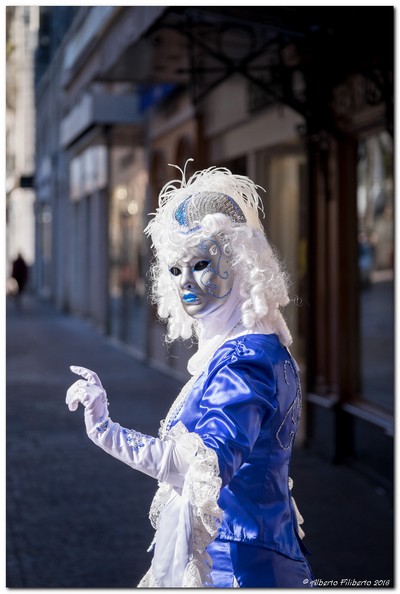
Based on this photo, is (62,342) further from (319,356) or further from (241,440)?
(241,440)

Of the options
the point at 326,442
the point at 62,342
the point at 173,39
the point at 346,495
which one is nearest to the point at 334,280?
the point at 326,442

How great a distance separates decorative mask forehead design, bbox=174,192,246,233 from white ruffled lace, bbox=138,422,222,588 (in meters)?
0.46

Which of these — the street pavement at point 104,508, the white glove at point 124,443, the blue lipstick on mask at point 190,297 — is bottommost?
the street pavement at point 104,508

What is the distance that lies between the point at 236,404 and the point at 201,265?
1.16ft

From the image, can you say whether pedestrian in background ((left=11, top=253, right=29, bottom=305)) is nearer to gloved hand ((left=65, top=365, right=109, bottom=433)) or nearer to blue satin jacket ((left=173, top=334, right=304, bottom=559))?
blue satin jacket ((left=173, top=334, right=304, bottom=559))

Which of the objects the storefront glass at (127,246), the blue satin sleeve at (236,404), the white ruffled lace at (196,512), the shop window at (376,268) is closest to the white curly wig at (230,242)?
the blue satin sleeve at (236,404)

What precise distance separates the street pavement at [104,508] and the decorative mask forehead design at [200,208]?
0.94 metres

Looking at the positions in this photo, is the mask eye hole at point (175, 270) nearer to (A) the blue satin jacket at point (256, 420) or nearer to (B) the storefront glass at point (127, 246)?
(A) the blue satin jacket at point (256, 420)

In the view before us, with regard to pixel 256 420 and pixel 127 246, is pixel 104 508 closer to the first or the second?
pixel 256 420

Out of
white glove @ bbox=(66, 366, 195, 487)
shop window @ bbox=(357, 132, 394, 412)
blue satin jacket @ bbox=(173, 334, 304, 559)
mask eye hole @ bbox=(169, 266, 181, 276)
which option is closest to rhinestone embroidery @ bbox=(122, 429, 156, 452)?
white glove @ bbox=(66, 366, 195, 487)

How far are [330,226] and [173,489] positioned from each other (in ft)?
21.5

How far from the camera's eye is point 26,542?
20.1 feet

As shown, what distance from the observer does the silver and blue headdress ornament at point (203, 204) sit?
240cm

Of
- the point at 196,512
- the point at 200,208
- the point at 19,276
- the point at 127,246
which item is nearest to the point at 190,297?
the point at 200,208
